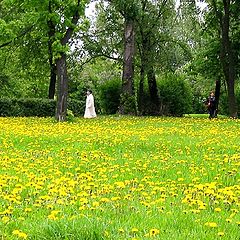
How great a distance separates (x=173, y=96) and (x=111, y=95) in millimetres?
4623

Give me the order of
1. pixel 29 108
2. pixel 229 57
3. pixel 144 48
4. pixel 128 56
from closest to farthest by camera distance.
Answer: pixel 229 57, pixel 128 56, pixel 29 108, pixel 144 48

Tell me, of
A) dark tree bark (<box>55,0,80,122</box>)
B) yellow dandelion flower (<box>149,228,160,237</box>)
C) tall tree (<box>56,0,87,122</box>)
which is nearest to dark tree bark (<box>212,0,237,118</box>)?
tall tree (<box>56,0,87,122</box>)

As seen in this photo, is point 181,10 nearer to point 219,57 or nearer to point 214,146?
point 219,57

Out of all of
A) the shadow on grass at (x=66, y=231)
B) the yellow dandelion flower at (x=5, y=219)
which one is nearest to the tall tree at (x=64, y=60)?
the yellow dandelion flower at (x=5, y=219)

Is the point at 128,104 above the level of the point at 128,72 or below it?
below

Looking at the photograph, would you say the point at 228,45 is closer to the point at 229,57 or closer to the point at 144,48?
the point at 229,57

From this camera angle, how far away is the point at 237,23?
105 ft

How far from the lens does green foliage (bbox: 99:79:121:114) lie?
122ft

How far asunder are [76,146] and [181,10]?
18.9 meters

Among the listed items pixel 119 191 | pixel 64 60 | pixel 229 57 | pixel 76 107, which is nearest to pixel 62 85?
pixel 64 60

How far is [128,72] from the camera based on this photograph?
30.9 meters

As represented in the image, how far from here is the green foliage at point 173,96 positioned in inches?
1421

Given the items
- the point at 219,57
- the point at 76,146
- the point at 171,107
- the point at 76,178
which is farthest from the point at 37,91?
the point at 76,178

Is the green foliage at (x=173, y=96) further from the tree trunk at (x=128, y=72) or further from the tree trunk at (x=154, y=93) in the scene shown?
the tree trunk at (x=128, y=72)
